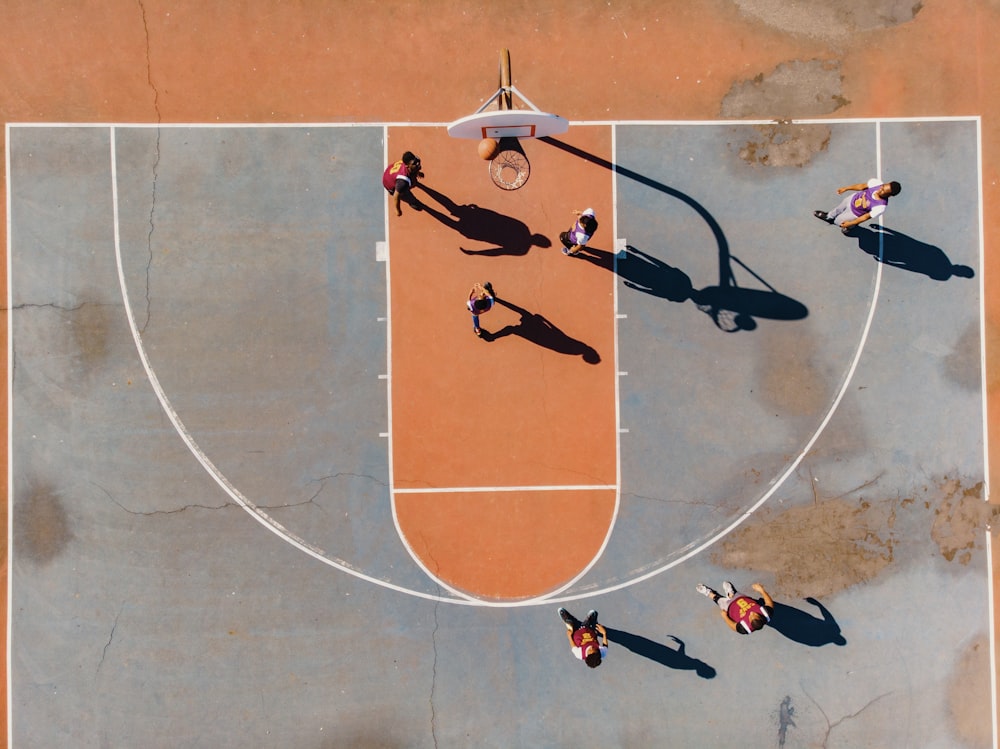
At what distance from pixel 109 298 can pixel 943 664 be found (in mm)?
13567

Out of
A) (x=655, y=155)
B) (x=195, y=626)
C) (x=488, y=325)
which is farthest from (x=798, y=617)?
(x=195, y=626)

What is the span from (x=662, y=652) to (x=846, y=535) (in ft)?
10.7

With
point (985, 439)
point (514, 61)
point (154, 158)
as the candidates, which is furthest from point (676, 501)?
point (154, 158)

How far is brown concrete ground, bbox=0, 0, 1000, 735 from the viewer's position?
8.79 m

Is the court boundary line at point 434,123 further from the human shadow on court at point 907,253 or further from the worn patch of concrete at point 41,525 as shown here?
the worn patch of concrete at point 41,525

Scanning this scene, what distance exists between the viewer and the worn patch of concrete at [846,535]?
29.6ft

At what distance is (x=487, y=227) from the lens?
8.95m

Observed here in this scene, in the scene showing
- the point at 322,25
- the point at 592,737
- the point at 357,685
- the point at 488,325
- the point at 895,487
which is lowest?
the point at 592,737

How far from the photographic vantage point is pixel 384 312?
29.2 ft

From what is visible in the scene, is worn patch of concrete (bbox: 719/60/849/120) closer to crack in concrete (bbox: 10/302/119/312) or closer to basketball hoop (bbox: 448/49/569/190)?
basketball hoop (bbox: 448/49/569/190)

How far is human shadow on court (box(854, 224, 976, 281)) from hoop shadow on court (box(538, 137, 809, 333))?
4.67 ft

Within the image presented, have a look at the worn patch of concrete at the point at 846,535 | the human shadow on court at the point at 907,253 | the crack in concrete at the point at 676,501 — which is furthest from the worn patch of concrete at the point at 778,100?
the crack in concrete at the point at 676,501

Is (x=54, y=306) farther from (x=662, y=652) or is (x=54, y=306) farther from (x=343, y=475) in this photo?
(x=662, y=652)

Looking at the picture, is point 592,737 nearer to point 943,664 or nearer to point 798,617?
point 798,617
